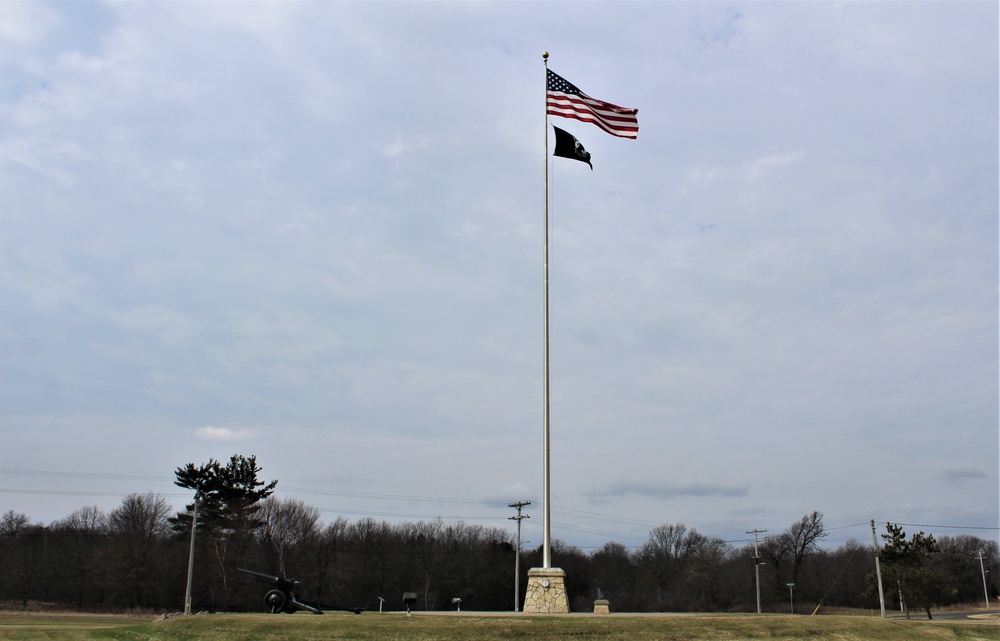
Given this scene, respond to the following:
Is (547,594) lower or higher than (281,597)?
lower

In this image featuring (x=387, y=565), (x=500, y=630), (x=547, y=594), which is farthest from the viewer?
(x=387, y=565)

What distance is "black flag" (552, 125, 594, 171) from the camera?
80.0ft

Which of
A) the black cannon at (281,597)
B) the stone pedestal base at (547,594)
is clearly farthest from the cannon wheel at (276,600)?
the stone pedestal base at (547,594)

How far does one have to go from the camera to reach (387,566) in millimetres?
73750

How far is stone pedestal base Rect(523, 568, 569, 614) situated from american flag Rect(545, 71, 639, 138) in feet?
44.0

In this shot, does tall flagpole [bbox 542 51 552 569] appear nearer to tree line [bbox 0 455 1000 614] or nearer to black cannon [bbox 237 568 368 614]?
black cannon [bbox 237 568 368 614]

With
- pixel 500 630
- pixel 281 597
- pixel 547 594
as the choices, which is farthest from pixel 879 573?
pixel 281 597

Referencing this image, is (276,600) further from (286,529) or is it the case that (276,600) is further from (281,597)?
(286,529)

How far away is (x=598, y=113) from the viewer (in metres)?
24.2

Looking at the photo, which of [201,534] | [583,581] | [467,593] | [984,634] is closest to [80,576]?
[201,534]

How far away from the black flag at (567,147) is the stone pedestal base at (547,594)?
1259 cm

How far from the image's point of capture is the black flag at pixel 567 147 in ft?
80.0

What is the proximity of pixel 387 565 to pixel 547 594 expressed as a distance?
5622 cm

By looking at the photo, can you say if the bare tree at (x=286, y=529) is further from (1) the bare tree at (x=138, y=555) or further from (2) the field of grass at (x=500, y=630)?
(2) the field of grass at (x=500, y=630)
